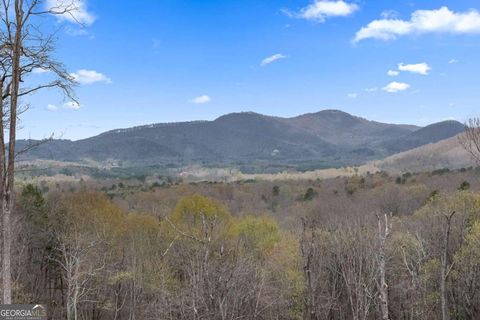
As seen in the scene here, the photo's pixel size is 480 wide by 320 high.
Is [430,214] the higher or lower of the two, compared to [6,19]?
lower

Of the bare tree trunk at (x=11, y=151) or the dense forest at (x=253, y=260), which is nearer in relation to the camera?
the bare tree trunk at (x=11, y=151)

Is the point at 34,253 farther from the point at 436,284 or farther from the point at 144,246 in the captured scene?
the point at 436,284

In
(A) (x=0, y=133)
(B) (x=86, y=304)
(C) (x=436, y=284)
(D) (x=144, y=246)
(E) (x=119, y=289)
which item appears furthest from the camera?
(D) (x=144, y=246)

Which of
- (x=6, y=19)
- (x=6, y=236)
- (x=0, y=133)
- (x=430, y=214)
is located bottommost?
(x=430, y=214)

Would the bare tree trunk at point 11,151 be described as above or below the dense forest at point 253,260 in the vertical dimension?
above

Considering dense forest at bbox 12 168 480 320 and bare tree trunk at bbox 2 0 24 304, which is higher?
bare tree trunk at bbox 2 0 24 304

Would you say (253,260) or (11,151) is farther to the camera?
(253,260)

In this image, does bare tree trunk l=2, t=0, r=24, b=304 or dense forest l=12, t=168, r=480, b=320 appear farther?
dense forest l=12, t=168, r=480, b=320

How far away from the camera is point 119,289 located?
150 ft

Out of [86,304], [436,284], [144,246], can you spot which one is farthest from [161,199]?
[436,284]

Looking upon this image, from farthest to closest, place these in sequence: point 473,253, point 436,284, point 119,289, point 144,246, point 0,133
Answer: point 144,246
point 119,289
point 436,284
point 473,253
point 0,133

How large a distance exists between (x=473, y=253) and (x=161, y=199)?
7200cm

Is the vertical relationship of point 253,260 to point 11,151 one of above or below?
below

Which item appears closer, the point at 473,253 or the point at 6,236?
the point at 6,236
